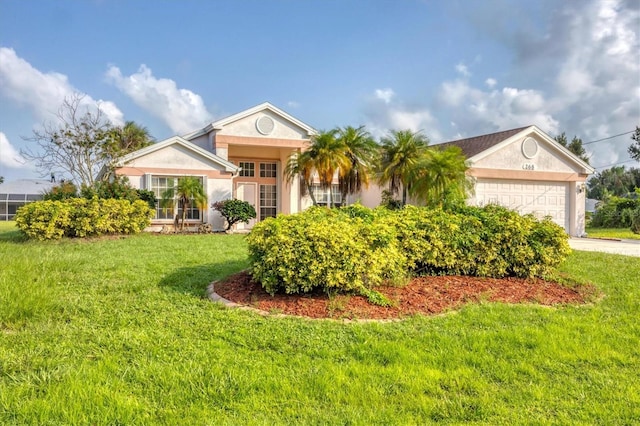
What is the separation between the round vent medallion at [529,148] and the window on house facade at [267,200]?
11.9m

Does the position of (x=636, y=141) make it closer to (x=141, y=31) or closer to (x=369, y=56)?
(x=369, y=56)

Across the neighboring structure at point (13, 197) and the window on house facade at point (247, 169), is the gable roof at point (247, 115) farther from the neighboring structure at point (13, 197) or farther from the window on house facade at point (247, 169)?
the neighboring structure at point (13, 197)

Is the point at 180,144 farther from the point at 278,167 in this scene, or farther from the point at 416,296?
the point at 416,296

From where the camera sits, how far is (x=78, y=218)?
12773 millimetres

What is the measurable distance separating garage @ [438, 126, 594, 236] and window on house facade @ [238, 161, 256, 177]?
1015 centimetres

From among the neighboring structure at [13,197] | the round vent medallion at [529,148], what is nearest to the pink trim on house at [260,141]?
the round vent medallion at [529,148]

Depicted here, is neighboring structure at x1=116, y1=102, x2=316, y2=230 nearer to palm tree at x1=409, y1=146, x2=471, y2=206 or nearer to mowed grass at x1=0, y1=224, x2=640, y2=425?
palm tree at x1=409, y1=146, x2=471, y2=206

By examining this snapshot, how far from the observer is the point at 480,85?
602 inches

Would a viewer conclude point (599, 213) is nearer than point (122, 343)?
No

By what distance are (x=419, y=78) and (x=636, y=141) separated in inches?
1249

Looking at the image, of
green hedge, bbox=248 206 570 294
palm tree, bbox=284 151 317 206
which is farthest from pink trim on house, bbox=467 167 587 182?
green hedge, bbox=248 206 570 294

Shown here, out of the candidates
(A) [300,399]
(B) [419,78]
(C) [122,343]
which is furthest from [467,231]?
(B) [419,78]

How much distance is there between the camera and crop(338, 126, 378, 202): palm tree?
16578mm

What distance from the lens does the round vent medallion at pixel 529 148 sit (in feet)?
61.7
